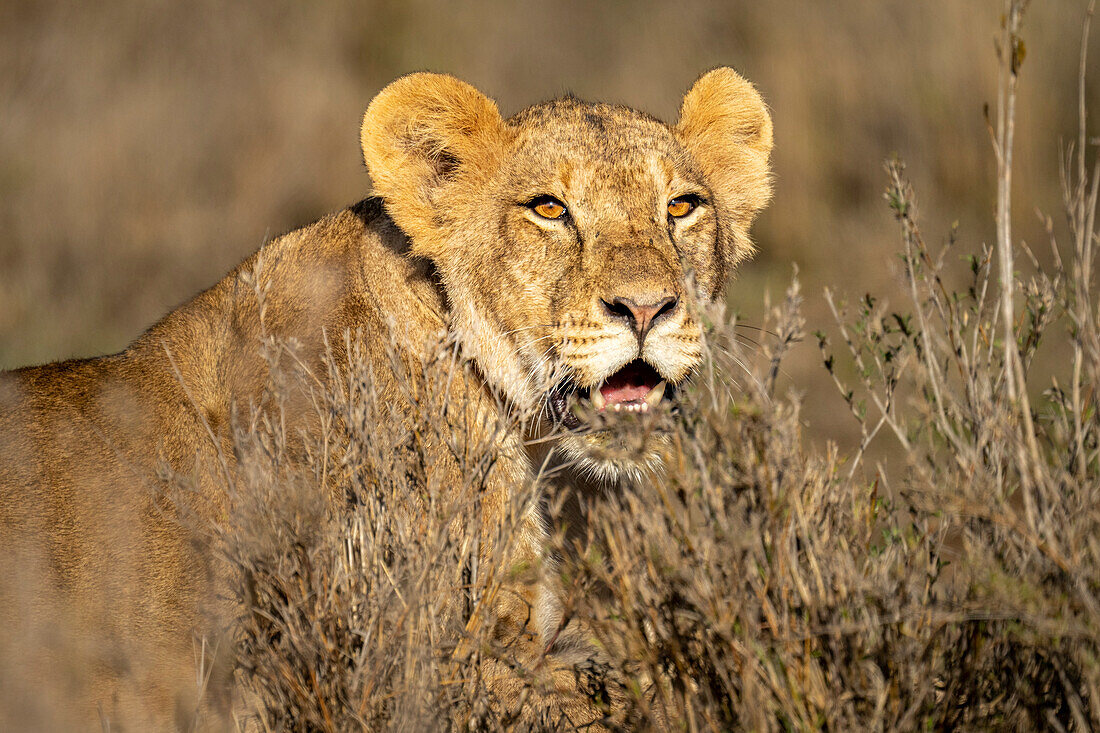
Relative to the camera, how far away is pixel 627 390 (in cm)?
329

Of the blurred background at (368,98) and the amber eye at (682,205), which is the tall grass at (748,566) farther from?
the blurred background at (368,98)

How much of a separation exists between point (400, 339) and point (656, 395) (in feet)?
2.41

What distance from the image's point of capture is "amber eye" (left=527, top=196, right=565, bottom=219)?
11.7ft

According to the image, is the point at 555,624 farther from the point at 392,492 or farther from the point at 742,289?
the point at 742,289

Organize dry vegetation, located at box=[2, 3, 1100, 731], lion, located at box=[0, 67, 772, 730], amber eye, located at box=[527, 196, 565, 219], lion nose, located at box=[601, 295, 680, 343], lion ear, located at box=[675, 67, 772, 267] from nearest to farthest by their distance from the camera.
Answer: dry vegetation, located at box=[2, 3, 1100, 731], lion nose, located at box=[601, 295, 680, 343], lion, located at box=[0, 67, 772, 730], amber eye, located at box=[527, 196, 565, 219], lion ear, located at box=[675, 67, 772, 267]

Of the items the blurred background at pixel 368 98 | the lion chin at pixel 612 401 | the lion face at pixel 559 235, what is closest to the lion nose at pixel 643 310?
the lion face at pixel 559 235

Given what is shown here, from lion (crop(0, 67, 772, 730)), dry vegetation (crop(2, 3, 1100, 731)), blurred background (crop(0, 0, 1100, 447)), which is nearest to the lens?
dry vegetation (crop(2, 3, 1100, 731))

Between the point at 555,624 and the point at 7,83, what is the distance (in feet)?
25.3

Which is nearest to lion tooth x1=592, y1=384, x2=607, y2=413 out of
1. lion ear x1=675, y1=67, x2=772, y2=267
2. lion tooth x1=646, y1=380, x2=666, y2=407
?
lion tooth x1=646, y1=380, x2=666, y2=407

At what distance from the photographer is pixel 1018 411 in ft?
7.80

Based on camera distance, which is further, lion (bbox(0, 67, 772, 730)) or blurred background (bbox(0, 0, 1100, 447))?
blurred background (bbox(0, 0, 1100, 447))

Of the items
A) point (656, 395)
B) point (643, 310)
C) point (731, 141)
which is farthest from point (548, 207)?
point (731, 141)

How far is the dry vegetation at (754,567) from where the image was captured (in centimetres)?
220

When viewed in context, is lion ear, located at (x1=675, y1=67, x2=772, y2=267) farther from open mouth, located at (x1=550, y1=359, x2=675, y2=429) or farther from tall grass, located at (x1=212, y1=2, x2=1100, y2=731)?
tall grass, located at (x1=212, y1=2, x2=1100, y2=731)
